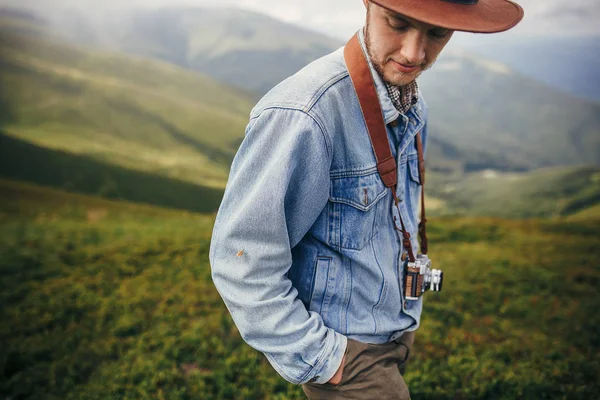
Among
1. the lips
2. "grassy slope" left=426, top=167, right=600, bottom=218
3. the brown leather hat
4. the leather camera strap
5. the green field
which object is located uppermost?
"grassy slope" left=426, top=167, right=600, bottom=218

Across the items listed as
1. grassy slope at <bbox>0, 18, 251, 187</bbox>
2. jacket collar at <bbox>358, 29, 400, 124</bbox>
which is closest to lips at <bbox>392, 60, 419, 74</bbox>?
jacket collar at <bbox>358, 29, 400, 124</bbox>

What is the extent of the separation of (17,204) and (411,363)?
17.5 meters

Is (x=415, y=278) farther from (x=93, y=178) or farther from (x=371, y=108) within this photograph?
(x=93, y=178)

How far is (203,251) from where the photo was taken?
30.2 feet

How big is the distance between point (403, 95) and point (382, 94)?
0.26 metres

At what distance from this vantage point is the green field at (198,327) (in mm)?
4926

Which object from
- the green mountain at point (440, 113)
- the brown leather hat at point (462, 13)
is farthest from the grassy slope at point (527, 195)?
the brown leather hat at point (462, 13)

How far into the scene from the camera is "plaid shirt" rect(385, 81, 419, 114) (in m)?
2.18

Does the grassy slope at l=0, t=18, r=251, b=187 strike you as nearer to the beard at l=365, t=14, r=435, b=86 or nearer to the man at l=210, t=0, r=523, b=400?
the man at l=210, t=0, r=523, b=400

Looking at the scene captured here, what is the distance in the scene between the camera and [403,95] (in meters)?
2.31

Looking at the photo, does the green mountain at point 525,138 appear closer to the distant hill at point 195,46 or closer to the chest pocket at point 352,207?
the distant hill at point 195,46

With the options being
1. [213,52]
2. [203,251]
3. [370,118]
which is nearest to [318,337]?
[370,118]

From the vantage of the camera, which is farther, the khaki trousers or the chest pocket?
the khaki trousers

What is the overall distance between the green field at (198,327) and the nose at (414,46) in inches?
159
